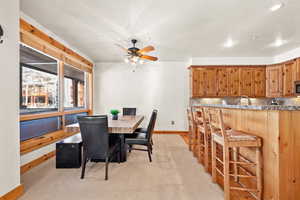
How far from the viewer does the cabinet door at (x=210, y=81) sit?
5211mm

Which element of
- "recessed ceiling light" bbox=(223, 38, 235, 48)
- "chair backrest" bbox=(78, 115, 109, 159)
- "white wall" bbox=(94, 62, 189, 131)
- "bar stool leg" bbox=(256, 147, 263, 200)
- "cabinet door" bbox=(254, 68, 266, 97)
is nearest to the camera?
"bar stool leg" bbox=(256, 147, 263, 200)

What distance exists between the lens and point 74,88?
493 centimetres

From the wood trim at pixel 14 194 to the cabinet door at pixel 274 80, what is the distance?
244 inches

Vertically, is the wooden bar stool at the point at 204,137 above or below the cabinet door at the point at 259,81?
below

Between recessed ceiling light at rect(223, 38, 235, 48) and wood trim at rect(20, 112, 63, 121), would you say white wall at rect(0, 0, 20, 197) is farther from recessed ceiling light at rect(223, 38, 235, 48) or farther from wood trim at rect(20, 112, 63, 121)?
recessed ceiling light at rect(223, 38, 235, 48)

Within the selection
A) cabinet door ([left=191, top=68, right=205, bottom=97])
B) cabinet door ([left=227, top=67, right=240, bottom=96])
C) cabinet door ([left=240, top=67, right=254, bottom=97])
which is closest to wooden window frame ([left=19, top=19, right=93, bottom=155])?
cabinet door ([left=191, top=68, right=205, bottom=97])

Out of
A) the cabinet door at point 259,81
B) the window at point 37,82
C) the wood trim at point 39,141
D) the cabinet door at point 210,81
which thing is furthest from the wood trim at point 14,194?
the cabinet door at point 259,81

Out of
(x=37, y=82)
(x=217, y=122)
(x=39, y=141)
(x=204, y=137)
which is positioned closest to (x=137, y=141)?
(x=204, y=137)

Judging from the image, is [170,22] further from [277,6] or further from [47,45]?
[47,45]

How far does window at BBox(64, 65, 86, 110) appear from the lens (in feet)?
14.4

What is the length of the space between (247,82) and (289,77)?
103 centimetres

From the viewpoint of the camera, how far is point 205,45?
4.32 meters

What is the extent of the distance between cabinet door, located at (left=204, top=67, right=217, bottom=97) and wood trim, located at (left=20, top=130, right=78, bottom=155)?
428cm

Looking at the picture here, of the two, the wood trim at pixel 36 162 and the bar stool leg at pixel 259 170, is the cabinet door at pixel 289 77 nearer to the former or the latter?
the bar stool leg at pixel 259 170
